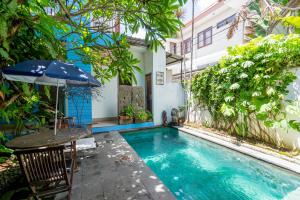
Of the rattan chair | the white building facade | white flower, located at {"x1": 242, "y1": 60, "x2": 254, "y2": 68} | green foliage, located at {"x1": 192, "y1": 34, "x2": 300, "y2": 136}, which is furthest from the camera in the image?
the white building facade

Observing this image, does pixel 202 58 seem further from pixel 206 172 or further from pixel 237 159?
pixel 206 172

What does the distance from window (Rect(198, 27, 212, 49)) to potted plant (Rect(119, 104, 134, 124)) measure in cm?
917

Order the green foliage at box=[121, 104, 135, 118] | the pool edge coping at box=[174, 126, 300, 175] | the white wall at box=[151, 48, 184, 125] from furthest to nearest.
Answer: the white wall at box=[151, 48, 184, 125]
the green foliage at box=[121, 104, 135, 118]
the pool edge coping at box=[174, 126, 300, 175]

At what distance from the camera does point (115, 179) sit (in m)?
2.93

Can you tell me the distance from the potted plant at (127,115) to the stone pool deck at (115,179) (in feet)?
14.1

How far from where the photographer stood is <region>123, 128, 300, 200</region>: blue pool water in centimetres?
332

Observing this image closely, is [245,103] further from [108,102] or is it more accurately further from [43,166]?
[108,102]

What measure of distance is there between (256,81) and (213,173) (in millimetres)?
3296

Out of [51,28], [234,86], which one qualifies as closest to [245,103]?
[234,86]

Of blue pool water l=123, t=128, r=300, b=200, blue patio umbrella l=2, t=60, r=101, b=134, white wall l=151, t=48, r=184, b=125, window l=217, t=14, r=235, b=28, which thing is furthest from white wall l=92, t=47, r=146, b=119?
blue patio umbrella l=2, t=60, r=101, b=134

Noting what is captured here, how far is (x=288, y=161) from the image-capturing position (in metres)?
4.19

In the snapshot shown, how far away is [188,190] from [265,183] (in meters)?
1.83

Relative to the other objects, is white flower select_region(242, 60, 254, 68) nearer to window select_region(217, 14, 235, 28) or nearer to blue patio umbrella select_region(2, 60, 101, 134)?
blue patio umbrella select_region(2, 60, 101, 134)

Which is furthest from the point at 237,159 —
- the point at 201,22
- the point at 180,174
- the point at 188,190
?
the point at 201,22
